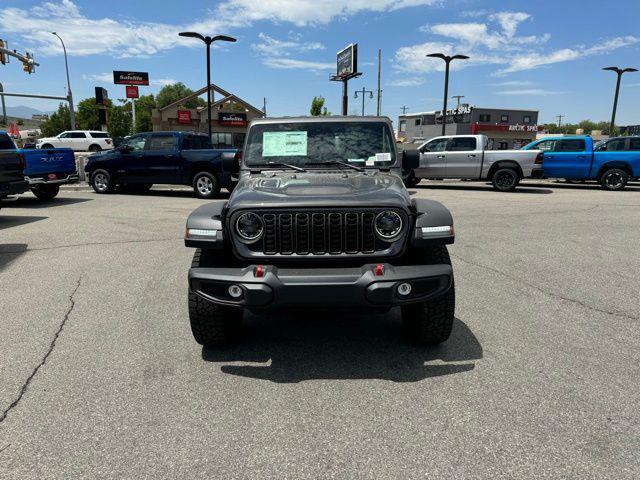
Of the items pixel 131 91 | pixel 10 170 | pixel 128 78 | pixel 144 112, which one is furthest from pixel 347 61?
pixel 144 112

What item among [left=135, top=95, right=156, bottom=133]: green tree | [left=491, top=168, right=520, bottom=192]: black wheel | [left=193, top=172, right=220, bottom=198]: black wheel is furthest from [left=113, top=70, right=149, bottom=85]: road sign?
[left=491, top=168, right=520, bottom=192]: black wheel

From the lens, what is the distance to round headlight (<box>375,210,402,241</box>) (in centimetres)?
327

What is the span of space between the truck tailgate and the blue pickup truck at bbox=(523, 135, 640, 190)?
597 inches

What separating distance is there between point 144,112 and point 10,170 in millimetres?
104496

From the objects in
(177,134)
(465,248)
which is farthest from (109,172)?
(465,248)

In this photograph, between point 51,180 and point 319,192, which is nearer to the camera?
point 319,192

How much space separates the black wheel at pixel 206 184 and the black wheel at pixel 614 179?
13600 mm

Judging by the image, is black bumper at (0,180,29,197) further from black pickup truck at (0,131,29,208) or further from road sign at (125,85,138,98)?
road sign at (125,85,138,98)

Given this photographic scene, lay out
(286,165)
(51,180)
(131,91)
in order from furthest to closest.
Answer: (131,91), (51,180), (286,165)

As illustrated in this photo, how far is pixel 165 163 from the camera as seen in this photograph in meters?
14.0

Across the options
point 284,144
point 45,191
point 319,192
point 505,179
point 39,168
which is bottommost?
point 45,191

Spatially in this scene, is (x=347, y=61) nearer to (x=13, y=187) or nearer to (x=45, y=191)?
(x=45, y=191)

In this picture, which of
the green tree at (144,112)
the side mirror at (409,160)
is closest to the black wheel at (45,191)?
the side mirror at (409,160)

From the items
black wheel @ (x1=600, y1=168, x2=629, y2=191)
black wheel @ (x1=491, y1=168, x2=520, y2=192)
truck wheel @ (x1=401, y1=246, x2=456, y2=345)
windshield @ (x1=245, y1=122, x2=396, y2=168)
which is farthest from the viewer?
black wheel @ (x1=600, y1=168, x2=629, y2=191)
